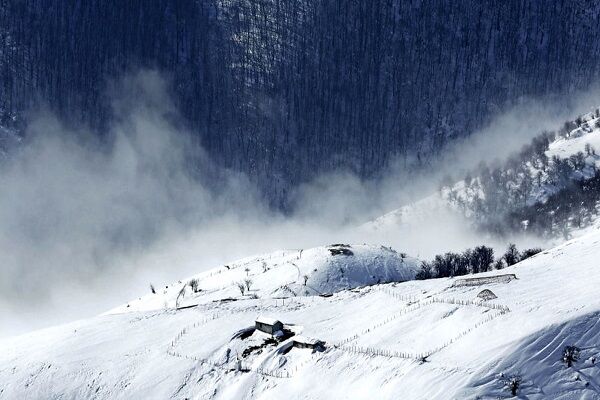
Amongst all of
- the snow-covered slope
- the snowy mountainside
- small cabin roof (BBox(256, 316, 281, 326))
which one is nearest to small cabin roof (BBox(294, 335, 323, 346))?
the snow-covered slope

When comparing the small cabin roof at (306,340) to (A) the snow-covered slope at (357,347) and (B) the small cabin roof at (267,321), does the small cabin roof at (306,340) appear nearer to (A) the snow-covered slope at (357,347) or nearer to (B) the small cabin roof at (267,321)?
(A) the snow-covered slope at (357,347)

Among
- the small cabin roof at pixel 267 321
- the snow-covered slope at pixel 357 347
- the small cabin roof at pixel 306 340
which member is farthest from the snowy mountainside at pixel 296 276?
the small cabin roof at pixel 306 340

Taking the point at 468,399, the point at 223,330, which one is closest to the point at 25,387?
the point at 223,330

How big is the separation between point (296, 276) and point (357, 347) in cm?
6812

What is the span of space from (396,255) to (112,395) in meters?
98.3

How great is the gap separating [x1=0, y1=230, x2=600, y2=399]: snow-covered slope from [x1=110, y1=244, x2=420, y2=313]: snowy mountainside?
31032 millimetres

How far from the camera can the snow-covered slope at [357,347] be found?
76.2 metres

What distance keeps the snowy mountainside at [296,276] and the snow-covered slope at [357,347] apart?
31032mm

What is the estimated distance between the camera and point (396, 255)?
18062 cm

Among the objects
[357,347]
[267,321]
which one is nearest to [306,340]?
[357,347]

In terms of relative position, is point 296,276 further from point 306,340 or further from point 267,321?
point 306,340

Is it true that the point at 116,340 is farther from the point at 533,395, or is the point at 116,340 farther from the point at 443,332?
the point at 533,395

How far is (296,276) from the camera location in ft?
518

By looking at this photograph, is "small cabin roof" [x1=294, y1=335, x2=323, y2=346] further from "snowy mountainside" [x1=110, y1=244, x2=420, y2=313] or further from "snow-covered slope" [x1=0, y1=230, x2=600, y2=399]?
"snowy mountainside" [x1=110, y1=244, x2=420, y2=313]
